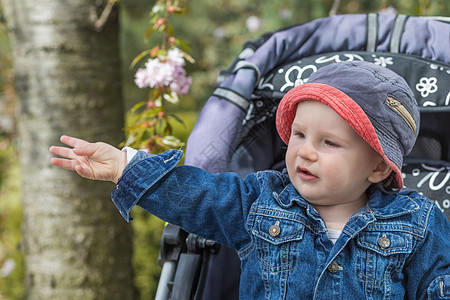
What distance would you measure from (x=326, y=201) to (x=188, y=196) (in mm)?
358

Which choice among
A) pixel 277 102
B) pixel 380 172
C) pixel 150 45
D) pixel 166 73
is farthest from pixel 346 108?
pixel 150 45

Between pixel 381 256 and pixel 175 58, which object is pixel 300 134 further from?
pixel 175 58

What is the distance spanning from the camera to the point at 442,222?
57.2 inches

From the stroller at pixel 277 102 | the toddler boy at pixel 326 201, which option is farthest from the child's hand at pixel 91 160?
the stroller at pixel 277 102

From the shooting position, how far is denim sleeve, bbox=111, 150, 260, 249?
1.36m

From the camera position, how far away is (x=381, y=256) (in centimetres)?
137

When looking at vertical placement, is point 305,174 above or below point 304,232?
above

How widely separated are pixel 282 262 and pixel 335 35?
2.94 ft

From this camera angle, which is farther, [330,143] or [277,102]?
[277,102]

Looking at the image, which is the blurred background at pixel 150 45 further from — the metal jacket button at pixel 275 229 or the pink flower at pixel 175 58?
the metal jacket button at pixel 275 229

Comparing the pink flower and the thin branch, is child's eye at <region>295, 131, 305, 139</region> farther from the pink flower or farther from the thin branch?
the thin branch

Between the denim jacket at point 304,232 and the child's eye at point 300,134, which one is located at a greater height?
the child's eye at point 300,134

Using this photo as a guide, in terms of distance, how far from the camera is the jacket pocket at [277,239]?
1397 millimetres

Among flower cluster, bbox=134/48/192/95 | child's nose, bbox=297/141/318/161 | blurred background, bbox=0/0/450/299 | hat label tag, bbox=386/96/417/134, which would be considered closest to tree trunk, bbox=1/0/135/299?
blurred background, bbox=0/0/450/299
